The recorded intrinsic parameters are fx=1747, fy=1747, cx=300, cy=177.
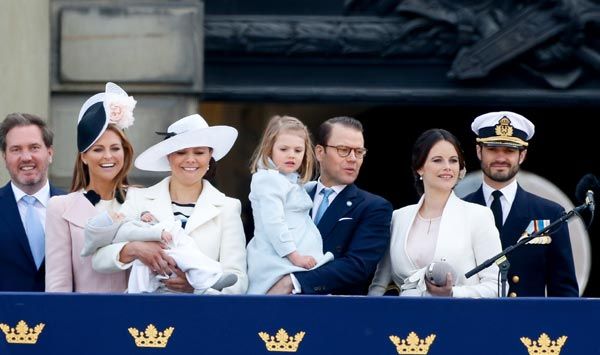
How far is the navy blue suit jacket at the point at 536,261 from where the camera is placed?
8109mm

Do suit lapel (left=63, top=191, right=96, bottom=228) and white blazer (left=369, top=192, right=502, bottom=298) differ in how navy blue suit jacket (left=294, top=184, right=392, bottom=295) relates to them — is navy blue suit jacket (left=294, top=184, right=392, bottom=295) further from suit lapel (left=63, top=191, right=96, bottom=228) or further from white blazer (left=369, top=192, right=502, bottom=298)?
suit lapel (left=63, top=191, right=96, bottom=228)

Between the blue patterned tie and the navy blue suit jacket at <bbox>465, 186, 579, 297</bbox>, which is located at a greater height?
the blue patterned tie

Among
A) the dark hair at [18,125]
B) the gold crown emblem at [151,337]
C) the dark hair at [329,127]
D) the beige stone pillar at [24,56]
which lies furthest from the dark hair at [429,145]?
the beige stone pillar at [24,56]

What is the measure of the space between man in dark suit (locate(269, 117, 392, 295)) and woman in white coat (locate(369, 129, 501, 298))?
0.29ft

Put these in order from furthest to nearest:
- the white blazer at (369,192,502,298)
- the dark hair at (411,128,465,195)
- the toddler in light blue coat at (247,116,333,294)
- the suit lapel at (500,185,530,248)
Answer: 1. the suit lapel at (500,185,530,248)
2. the dark hair at (411,128,465,195)
3. the toddler in light blue coat at (247,116,333,294)
4. the white blazer at (369,192,502,298)

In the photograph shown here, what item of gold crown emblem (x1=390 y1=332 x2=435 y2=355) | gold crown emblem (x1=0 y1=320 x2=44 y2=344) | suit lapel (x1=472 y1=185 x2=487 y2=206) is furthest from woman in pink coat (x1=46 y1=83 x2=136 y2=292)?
suit lapel (x1=472 y1=185 x2=487 y2=206)

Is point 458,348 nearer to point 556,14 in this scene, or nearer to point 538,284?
point 538,284

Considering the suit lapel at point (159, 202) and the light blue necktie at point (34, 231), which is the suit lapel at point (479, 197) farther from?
the light blue necktie at point (34, 231)

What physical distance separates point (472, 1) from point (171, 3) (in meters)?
2.15

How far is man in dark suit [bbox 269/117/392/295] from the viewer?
7629mm

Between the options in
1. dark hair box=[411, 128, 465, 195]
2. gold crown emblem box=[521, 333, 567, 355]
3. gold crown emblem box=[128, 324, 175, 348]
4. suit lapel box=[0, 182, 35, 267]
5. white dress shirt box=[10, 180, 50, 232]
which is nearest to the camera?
gold crown emblem box=[521, 333, 567, 355]

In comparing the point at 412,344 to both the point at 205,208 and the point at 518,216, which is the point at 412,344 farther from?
the point at 518,216

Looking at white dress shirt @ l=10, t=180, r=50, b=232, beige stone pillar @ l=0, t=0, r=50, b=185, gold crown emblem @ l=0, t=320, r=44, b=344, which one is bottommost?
gold crown emblem @ l=0, t=320, r=44, b=344

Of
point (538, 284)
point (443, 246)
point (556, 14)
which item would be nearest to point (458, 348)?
point (443, 246)
